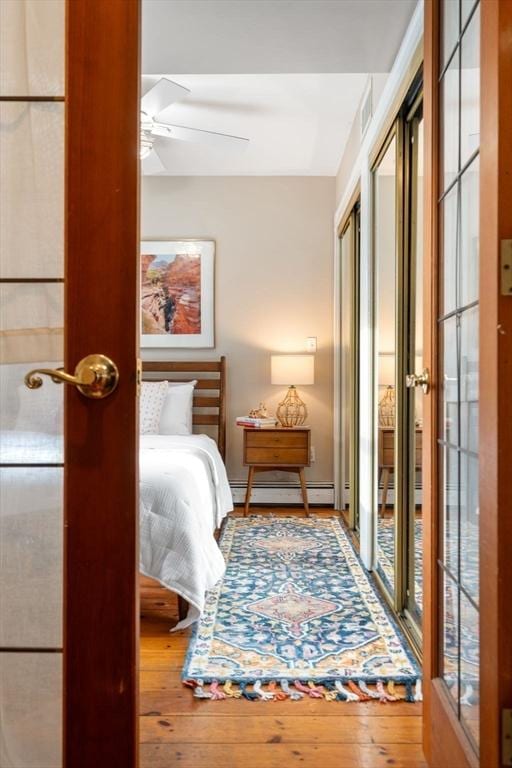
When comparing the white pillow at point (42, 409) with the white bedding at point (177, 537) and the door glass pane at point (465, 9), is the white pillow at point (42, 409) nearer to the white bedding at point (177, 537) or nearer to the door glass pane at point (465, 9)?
the door glass pane at point (465, 9)

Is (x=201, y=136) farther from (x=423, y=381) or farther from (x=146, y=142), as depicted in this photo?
(x=423, y=381)

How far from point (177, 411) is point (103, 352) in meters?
3.68

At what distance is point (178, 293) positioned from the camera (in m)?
5.12

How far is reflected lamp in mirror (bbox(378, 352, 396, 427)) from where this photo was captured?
10.4 feet

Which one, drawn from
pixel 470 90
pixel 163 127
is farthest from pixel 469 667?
pixel 163 127

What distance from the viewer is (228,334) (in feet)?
16.9

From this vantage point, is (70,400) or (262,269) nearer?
(70,400)

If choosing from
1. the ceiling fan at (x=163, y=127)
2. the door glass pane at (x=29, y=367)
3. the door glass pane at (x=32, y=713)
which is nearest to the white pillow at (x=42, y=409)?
the door glass pane at (x=29, y=367)

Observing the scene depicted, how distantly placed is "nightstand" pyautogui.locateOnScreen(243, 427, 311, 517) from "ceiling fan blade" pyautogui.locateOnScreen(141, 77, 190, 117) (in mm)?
2469

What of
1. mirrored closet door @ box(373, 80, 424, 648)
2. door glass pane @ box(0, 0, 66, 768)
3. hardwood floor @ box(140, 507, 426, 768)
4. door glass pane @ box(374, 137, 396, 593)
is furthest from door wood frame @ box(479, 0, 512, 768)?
door glass pane @ box(374, 137, 396, 593)

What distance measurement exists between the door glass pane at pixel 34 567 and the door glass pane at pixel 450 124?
1.20 m

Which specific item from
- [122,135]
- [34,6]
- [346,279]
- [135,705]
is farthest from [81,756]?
[346,279]

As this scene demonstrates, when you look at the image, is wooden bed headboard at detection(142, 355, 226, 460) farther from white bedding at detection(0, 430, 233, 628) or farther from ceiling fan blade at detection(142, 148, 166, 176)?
white bedding at detection(0, 430, 233, 628)

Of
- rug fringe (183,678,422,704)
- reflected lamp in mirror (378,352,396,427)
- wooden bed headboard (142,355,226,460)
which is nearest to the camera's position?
rug fringe (183,678,422,704)
